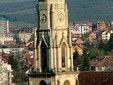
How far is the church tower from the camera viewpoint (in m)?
35.0

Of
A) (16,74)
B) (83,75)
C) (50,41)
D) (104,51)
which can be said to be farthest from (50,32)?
(104,51)

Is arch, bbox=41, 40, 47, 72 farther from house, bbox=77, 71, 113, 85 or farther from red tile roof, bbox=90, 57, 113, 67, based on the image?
red tile roof, bbox=90, 57, 113, 67

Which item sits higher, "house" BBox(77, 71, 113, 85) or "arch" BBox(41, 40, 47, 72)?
"arch" BBox(41, 40, 47, 72)

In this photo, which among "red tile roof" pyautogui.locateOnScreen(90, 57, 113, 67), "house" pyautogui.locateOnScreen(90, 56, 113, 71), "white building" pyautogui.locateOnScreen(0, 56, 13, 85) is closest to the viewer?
"white building" pyautogui.locateOnScreen(0, 56, 13, 85)

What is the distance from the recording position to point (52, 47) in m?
35.0

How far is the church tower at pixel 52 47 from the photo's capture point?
3500 cm

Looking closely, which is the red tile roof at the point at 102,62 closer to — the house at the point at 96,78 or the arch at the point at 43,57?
the house at the point at 96,78

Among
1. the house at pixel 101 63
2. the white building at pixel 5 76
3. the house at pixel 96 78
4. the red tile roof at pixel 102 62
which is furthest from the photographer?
the red tile roof at pixel 102 62

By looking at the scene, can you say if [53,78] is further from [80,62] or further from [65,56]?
[80,62]

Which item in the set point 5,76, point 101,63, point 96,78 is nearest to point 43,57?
point 96,78

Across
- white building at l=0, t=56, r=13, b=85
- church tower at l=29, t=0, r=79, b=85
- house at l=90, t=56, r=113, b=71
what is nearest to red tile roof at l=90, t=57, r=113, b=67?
house at l=90, t=56, r=113, b=71

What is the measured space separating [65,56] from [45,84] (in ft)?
4.64

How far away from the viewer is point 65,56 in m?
35.5

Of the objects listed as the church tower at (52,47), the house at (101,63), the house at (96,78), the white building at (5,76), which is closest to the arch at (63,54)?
the church tower at (52,47)
